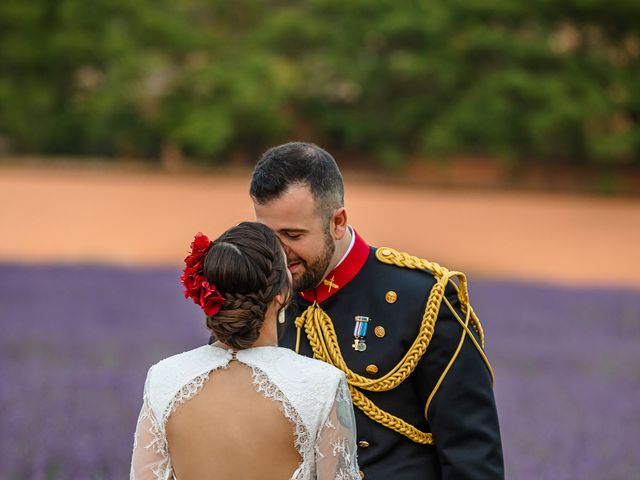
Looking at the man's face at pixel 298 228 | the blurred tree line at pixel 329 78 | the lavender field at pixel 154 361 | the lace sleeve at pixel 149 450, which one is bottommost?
the lavender field at pixel 154 361

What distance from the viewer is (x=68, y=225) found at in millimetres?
20609

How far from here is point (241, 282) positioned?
223cm

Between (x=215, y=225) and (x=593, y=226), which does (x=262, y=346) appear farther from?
(x=593, y=226)

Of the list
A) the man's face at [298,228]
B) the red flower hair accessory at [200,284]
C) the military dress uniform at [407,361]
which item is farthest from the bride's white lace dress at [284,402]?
the man's face at [298,228]

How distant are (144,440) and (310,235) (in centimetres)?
67

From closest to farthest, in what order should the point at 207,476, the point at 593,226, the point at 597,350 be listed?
1. the point at 207,476
2. the point at 597,350
3. the point at 593,226

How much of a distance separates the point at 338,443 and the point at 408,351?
0.49 metres

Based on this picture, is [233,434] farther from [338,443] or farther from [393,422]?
[393,422]

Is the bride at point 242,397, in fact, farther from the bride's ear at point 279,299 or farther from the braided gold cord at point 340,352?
→ the braided gold cord at point 340,352

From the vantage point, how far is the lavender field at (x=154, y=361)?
494 cm

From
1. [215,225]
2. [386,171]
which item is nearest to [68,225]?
[215,225]

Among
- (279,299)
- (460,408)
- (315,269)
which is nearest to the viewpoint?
(279,299)

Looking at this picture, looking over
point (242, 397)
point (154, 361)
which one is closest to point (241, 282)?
point (242, 397)

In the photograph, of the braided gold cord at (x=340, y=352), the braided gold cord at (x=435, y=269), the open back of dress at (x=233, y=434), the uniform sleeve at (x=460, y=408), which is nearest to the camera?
the open back of dress at (x=233, y=434)
